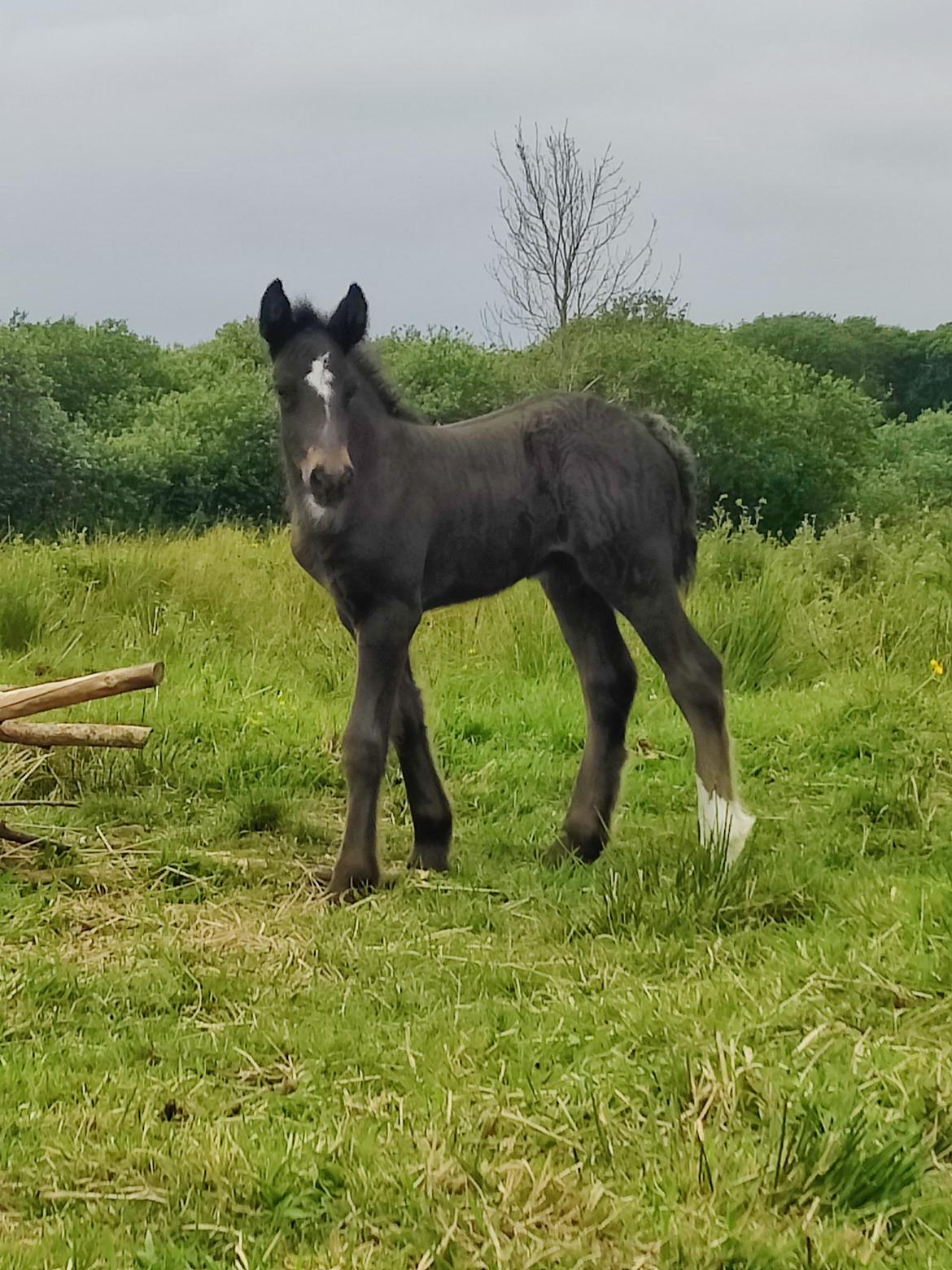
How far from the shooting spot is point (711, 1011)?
329cm

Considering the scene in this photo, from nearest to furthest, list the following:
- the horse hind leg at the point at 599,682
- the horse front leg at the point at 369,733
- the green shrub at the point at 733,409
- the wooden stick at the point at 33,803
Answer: the horse front leg at the point at 369,733
the wooden stick at the point at 33,803
the horse hind leg at the point at 599,682
the green shrub at the point at 733,409

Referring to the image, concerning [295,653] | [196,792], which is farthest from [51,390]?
[196,792]

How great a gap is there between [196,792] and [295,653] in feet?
8.68

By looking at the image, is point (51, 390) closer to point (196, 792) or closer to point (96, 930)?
point (196, 792)

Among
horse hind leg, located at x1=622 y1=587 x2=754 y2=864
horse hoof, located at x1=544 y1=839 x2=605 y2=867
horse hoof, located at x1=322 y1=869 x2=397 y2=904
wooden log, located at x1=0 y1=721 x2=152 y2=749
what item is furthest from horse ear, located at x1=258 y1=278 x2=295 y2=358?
horse hoof, located at x1=544 y1=839 x2=605 y2=867

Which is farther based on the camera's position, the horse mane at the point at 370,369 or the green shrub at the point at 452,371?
the green shrub at the point at 452,371

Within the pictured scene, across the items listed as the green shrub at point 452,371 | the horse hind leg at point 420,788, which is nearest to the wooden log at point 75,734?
the horse hind leg at point 420,788

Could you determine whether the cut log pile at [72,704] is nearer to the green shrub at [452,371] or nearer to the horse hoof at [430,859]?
the horse hoof at [430,859]

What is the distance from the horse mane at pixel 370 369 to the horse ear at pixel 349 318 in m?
0.04

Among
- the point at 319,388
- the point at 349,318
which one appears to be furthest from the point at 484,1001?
the point at 349,318

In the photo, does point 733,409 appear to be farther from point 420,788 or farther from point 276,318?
point 276,318

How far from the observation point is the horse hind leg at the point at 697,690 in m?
4.74

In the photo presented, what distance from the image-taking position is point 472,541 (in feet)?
15.4

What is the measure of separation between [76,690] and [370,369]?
1.58m
